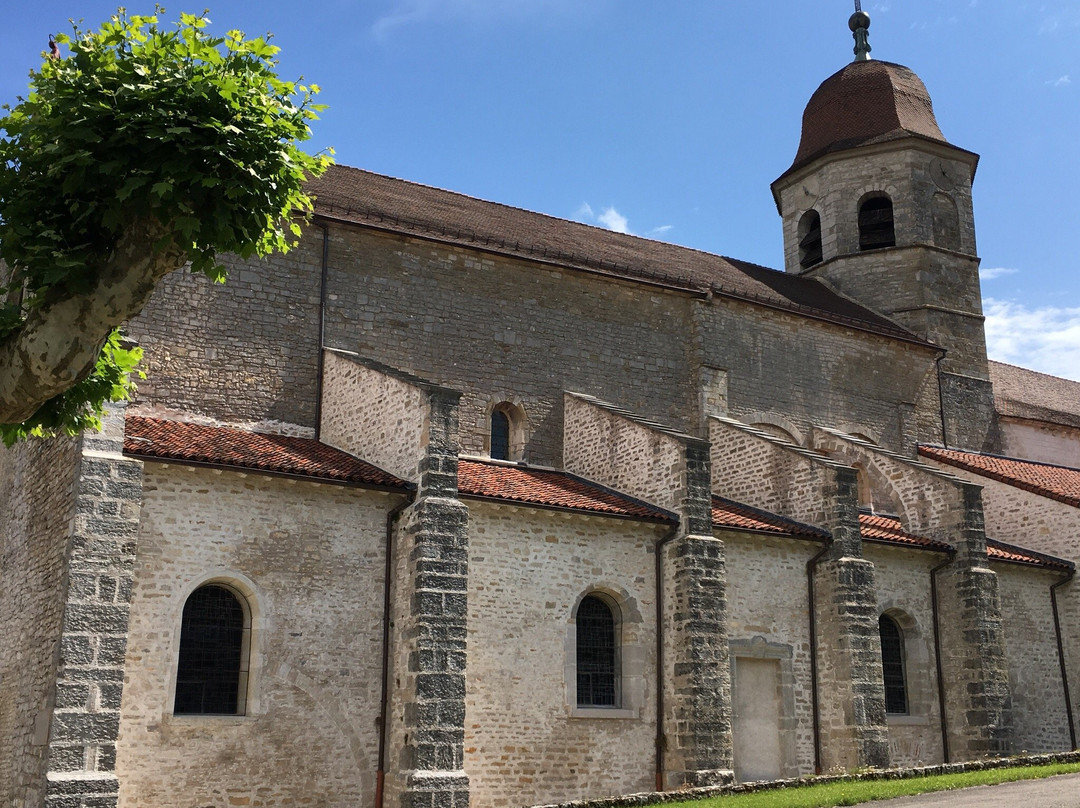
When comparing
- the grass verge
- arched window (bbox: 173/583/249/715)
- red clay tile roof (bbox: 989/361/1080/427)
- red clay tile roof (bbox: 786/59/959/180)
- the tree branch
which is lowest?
the grass verge

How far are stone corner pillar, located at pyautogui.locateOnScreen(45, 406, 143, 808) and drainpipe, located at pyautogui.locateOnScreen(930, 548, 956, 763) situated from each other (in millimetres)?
13128

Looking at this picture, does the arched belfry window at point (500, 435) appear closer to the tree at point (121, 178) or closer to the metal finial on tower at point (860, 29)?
the tree at point (121, 178)

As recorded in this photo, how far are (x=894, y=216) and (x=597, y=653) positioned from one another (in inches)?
636

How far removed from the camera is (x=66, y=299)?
25.8 ft

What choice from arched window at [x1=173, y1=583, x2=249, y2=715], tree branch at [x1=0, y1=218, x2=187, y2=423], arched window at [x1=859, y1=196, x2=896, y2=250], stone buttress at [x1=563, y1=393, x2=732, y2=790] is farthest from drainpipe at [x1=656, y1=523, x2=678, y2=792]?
arched window at [x1=859, y1=196, x2=896, y2=250]

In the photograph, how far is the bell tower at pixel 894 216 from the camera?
2559 centimetres

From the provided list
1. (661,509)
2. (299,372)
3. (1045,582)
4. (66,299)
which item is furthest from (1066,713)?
(66,299)

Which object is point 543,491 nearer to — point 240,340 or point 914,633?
point 240,340

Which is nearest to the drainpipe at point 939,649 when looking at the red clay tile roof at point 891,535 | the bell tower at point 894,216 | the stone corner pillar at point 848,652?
the red clay tile roof at point 891,535

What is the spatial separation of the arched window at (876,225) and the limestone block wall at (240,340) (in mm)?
15513

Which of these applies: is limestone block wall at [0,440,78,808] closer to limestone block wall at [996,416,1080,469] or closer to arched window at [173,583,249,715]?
arched window at [173,583,249,715]

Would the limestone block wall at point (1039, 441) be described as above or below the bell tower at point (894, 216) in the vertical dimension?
below

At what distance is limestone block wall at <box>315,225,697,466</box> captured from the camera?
1727cm

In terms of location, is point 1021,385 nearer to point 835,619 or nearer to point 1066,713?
point 1066,713
